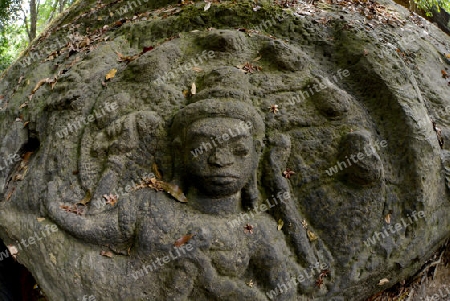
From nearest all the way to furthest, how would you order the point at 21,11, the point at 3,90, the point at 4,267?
1. the point at 4,267
2. the point at 3,90
3. the point at 21,11

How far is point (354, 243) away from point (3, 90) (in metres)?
4.11

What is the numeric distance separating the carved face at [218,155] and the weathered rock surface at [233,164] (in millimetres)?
11

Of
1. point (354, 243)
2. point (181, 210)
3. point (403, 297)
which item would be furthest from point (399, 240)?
point (181, 210)

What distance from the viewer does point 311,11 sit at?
4.02 metres

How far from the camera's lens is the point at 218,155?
254cm

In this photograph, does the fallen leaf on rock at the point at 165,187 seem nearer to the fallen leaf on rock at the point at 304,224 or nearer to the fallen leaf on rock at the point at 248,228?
the fallen leaf on rock at the point at 248,228

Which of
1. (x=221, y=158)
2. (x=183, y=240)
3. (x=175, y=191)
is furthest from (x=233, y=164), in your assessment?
(x=183, y=240)

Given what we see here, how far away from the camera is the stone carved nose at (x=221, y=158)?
8.31 feet

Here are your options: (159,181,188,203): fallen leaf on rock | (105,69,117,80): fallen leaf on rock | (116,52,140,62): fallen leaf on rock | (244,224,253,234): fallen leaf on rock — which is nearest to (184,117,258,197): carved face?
(159,181,188,203): fallen leaf on rock

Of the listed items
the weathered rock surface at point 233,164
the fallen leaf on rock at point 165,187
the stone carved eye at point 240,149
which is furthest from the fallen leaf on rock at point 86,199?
the stone carved eye at point 240,149

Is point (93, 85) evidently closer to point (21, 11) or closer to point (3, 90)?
point (3, 90)

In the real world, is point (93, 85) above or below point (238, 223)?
above

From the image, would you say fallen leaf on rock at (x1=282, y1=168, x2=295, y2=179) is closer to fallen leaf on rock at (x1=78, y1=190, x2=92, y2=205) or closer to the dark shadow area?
fallen leaf on rock at (x1=78, y1=190, x2=92, y2=205)

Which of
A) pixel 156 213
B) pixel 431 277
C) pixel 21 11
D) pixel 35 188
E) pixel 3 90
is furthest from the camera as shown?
pixel 21 11
